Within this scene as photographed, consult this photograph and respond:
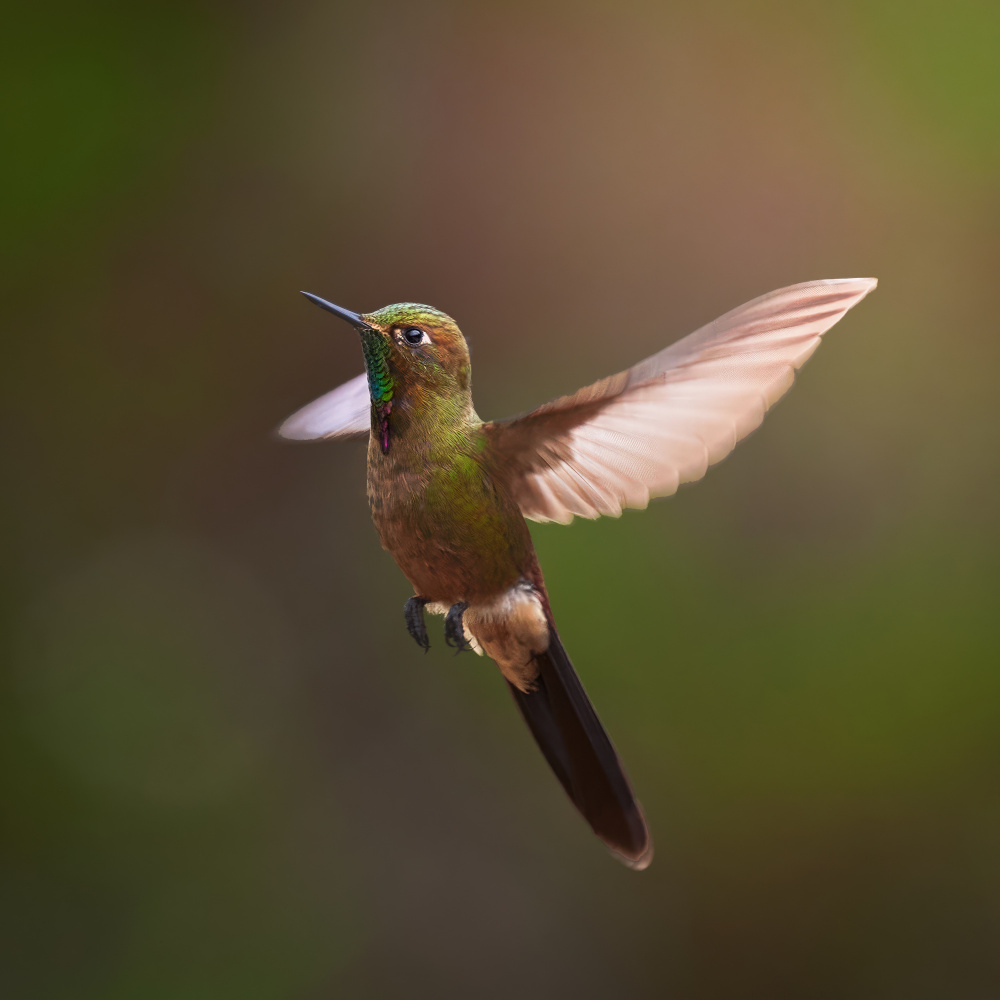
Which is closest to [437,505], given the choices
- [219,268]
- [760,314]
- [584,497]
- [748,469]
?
[584,497]

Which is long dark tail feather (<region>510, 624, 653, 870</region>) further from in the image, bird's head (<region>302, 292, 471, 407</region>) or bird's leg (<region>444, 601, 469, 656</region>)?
bird's head (<region>302, 292, 471, 407</region>)

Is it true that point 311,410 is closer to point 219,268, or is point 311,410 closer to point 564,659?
point 564,659

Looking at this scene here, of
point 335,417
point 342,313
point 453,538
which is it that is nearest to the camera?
point 342,313

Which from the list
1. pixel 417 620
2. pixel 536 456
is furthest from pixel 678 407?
pixel 417 620

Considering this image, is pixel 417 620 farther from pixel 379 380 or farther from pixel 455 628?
pixel 379 380

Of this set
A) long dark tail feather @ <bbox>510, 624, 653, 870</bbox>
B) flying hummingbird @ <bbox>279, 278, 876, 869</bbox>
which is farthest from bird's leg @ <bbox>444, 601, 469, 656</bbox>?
long dark tail feather @ <bbox>510, 624, 653, 870</bbox>

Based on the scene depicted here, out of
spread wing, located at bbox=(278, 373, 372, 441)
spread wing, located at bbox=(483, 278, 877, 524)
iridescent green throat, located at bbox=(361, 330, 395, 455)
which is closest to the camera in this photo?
spread wing, located at bbox=(483, 278, 877, 524)
